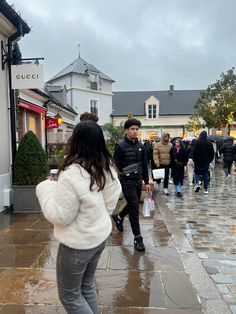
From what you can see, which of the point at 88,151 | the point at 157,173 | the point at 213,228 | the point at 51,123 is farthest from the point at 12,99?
the point at 51,123

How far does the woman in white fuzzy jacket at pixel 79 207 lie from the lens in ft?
7.30

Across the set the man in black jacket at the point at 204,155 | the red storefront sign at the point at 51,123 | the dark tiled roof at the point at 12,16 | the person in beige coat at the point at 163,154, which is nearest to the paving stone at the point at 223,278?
the dark tiled roof at the point at 12,16

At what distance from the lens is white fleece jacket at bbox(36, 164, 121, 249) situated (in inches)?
87.0

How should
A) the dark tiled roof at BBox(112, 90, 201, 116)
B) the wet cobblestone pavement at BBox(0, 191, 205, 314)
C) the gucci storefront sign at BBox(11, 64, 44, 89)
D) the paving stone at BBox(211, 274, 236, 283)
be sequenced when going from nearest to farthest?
the wet cobblestone pavement at BBox(0, 191, 205, 314) < the paving stone at BBox(211, 274, 236, 283) < the gucci storefront sign at BBox(11, 64, 44, 89) < the dark tiled roof at BBox(112, 90, 201, 116)

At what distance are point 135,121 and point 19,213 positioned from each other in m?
3.61

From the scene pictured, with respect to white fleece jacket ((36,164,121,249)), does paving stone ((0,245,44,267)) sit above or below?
below

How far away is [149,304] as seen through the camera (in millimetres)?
3377

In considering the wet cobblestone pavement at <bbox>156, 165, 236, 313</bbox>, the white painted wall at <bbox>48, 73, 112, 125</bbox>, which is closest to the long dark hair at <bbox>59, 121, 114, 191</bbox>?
the wet cobblestone pavement at <bbox>156, 165, 236, 313</bbox>

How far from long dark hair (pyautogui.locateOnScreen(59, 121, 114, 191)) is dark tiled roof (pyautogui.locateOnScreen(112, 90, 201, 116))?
4544 cm

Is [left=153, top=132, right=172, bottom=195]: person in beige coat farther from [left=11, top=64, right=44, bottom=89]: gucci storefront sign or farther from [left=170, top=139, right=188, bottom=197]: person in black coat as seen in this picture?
[left=11, top=64, right=44, bottom=89]: gucci storefront sign

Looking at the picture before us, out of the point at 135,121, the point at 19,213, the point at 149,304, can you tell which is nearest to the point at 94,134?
the point at 149,304

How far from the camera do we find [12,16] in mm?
7273

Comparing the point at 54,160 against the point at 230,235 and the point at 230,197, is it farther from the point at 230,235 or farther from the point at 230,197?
the point at 230,235

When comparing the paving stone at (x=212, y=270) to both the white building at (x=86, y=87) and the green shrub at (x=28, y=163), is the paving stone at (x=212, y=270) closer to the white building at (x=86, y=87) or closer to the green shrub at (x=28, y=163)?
the green shrub at (x=28, y=163)
